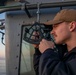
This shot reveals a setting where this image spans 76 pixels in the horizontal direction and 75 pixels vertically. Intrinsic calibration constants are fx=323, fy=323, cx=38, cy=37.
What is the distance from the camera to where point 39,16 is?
10.2 feet

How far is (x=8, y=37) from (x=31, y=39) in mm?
796

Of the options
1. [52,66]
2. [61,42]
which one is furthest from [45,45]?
[52,66]

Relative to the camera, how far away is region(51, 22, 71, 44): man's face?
2.22 metres

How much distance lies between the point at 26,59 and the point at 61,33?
1.11 meters

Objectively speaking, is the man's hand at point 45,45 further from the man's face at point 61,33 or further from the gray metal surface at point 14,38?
the gray metal surface at point 14,38

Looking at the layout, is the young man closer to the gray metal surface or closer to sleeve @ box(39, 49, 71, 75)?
sleeve @ box(39, 49, 71, 75)

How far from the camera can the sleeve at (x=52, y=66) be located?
6.76ft

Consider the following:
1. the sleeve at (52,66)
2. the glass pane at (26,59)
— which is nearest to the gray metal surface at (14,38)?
the glass pane at (26,59)

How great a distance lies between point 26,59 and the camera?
3279mm

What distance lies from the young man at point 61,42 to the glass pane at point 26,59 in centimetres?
99

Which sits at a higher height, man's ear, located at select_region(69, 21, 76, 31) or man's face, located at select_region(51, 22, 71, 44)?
man's ear, located at select_region(69, 21, 76, 31)

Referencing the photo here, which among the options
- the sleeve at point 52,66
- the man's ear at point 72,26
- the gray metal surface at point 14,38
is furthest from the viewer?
the gray metal surface at point 14,38

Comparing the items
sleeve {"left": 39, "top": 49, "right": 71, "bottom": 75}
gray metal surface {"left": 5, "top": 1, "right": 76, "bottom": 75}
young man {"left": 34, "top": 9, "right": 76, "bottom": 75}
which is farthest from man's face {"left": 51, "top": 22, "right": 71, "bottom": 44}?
gray metal surface {"left": 5, "top": 1, "right": 76, "bottom": 75}

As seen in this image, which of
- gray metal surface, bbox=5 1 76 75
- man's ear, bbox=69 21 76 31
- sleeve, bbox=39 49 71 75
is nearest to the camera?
sleeve, bbox=39 49 71 75
